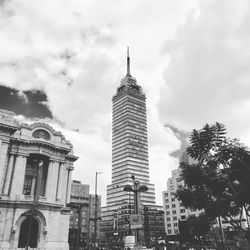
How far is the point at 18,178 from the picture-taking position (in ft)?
146

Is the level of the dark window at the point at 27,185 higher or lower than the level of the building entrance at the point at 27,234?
higher

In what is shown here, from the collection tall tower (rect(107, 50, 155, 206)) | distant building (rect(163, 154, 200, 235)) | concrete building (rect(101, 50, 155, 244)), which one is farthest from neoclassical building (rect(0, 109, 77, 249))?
tall tower (rect(107, 50, 155, 206))

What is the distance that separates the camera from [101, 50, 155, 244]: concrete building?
6407 inches

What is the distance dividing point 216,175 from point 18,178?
1231 inches

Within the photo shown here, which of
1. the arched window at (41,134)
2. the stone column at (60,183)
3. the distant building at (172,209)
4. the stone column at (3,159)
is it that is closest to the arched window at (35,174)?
the stone column at (60,183)

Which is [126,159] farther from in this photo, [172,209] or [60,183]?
[60,183]

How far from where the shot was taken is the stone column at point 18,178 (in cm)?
4323

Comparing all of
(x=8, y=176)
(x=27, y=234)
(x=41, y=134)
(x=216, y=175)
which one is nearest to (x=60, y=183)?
(x=8, y=176)

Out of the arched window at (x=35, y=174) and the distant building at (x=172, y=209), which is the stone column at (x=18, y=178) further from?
the distant building at (x=172, y=209)

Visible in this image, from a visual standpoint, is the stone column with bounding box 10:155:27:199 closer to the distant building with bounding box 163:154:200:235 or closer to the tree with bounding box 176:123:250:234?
the tree with bounding box 176:123:250:234

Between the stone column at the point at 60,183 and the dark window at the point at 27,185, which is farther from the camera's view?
the stone column at the point at 60,183

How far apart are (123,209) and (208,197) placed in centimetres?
13208

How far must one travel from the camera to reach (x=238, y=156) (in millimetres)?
28859

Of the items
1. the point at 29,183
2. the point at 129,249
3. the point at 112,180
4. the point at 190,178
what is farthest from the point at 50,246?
the point at 112,180
